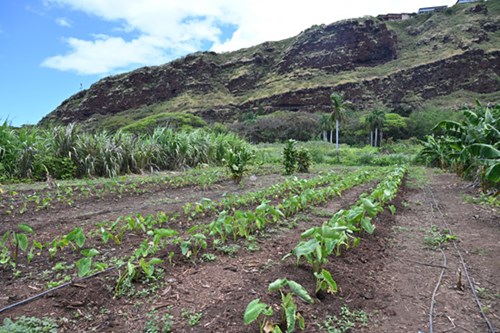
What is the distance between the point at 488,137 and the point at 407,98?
64.4 meters

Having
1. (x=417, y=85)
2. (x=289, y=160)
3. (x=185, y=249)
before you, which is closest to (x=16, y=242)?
(x=185, y=249)

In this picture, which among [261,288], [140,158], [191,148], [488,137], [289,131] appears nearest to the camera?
[261,288]

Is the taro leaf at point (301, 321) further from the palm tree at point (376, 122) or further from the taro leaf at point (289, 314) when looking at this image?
the palm tree at point (376, 122)

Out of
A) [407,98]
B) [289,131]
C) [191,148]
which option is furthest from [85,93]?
[191,148]

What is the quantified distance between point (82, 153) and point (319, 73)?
75.1 m

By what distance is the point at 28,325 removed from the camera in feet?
6.16

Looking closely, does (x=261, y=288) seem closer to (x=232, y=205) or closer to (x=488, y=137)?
(x=232, y=205)

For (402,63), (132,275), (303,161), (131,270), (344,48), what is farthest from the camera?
(344,48)

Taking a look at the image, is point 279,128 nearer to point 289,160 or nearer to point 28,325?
point 289,160

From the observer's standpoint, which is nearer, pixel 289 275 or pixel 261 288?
pixel 261 288

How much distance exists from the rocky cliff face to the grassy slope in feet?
0.74

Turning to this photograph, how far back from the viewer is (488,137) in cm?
628

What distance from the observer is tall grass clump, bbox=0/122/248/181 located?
7891mm

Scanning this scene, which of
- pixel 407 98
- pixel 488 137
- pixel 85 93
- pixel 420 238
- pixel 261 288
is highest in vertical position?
pixel 85 93
